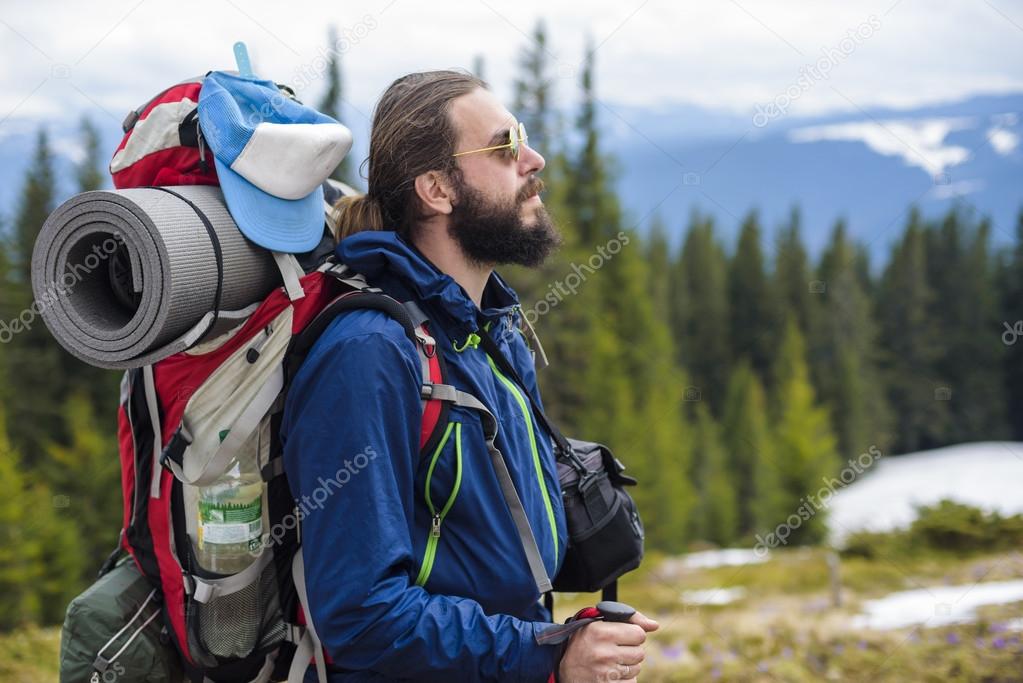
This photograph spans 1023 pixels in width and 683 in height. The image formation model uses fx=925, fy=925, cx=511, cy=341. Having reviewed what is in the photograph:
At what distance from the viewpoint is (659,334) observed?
147 ft

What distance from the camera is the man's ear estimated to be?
2.69 metres

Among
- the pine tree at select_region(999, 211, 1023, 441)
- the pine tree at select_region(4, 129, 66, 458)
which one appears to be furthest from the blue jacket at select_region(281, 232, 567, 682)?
the pine tree at select_region(999, 211, 1023, 441)

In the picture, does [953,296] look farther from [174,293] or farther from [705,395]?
[174,293]

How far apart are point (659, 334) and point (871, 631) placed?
36.5m

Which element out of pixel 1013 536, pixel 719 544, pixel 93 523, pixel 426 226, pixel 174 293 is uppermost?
pixel 426 226

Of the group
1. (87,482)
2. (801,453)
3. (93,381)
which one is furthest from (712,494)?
(87,482)

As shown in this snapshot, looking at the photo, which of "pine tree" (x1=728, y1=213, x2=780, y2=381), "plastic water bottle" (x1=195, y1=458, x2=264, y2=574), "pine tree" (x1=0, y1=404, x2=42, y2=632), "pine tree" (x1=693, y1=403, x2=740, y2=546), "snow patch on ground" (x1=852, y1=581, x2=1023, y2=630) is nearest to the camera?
"plastic water bottle" (x1=195, y1=458, x2=264, y2=574)

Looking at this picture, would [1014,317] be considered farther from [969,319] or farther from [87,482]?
[87,482]

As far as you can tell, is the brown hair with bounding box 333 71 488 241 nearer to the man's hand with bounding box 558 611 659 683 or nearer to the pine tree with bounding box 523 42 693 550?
the man's hand with bounding box 558 611 659 683

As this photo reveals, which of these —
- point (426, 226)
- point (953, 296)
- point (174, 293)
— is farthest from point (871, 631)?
point (953, 296)

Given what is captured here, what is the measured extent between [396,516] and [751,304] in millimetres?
66738

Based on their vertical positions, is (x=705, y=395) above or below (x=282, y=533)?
below

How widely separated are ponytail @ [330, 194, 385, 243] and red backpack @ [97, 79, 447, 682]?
0.23m

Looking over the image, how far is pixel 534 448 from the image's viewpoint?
262 centimetres
